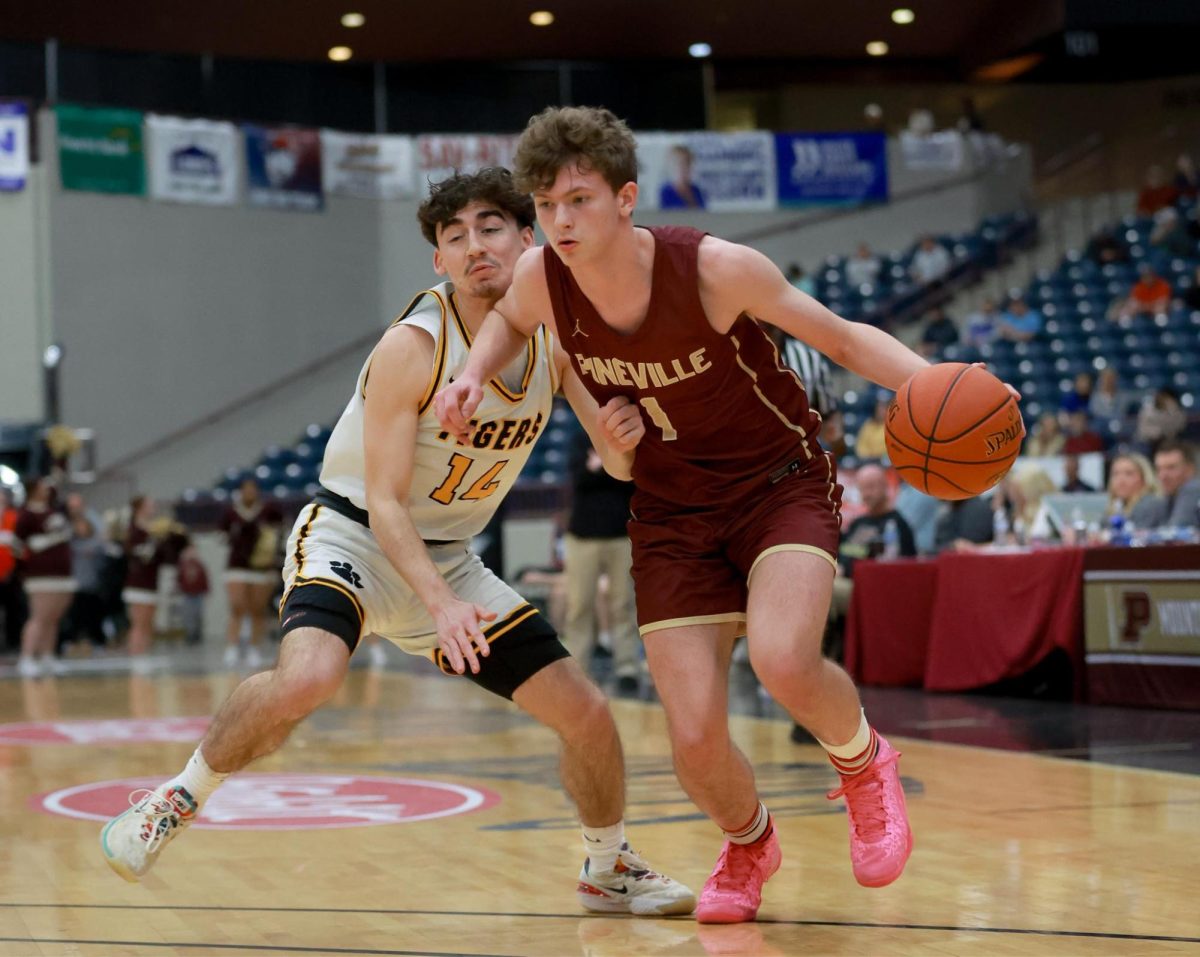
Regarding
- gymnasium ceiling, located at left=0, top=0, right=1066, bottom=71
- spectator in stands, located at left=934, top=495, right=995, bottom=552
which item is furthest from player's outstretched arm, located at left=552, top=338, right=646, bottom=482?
gymnasium ceiling, located at left=0, top=0, right=1066, bottom=71

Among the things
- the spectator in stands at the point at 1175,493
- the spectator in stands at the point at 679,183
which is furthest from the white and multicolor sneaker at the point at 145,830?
the spectator in stands at the point at 679,183

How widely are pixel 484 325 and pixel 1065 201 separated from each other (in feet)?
64.4

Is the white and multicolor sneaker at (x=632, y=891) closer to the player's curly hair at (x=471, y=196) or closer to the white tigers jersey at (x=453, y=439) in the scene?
the white tigers jersey at (x=453, y=439)

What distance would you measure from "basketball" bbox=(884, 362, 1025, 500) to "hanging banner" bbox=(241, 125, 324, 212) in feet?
59.2

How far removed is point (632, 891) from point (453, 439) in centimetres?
119

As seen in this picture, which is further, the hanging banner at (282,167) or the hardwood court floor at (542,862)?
the hanging banner at (282,167)

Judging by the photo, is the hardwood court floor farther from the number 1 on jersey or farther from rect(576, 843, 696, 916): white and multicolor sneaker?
the number 1 on jersey

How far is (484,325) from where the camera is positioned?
3816 mm

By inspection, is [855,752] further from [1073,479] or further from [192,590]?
[192,590]

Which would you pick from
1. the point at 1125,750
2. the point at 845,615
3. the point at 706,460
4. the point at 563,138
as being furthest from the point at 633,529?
the point at 845,615

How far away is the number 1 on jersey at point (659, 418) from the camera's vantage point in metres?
3.75

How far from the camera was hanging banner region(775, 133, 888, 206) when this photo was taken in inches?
848

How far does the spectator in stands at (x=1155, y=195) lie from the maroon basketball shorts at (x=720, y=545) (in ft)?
58.7

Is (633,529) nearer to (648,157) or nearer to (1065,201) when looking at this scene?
(648,157)
